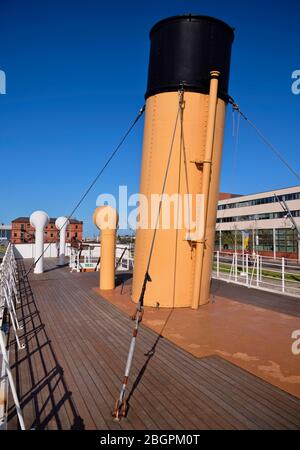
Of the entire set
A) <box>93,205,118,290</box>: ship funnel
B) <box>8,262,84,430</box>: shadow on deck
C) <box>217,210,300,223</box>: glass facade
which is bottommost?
<box>8,262,84,430</box>: shadow on deck

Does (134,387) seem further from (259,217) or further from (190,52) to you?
(259,217)

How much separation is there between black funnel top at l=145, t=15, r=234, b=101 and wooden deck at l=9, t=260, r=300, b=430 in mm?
6415

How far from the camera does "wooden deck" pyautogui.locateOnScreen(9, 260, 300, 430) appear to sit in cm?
330

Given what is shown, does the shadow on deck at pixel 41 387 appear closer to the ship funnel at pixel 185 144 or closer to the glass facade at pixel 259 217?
the ship funnel at pixel 185 144

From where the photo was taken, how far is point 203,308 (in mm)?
8484

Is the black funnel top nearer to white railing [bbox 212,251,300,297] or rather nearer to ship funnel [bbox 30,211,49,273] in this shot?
white railing [bbox 212,251,300,297]

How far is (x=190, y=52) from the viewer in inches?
324

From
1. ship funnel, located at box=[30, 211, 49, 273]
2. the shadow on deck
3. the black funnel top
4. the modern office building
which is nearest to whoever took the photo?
the shadow on deck

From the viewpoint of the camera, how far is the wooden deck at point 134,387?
3.30 m

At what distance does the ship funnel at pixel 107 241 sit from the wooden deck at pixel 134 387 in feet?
14.9

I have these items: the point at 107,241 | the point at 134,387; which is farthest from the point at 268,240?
the point at 134,387

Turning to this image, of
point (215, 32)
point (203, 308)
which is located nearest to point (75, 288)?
point (203, 308)

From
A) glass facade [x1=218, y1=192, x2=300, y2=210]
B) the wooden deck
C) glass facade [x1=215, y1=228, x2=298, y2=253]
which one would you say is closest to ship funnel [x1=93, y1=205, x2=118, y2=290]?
the wooden deck
